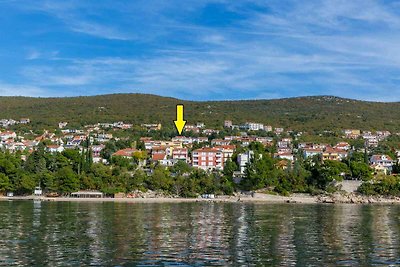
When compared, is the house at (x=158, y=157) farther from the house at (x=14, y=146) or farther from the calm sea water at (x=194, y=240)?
the calm sea water at (x=194, y=240)

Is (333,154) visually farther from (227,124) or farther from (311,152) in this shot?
(227,124)

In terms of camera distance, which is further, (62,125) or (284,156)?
(62,125)

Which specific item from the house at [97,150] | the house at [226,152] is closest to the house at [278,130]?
the house at [226,152]

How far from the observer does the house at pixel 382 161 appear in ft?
254

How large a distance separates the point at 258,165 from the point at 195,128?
4810cm

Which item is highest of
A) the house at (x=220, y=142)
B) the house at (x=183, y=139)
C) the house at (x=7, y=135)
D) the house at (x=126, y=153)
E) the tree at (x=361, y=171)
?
the house at (x=7, y=135)

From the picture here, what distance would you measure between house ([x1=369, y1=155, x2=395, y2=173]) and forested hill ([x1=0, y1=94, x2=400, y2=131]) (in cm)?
3305

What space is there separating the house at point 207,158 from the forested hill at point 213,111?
107 ft

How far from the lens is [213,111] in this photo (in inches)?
5148

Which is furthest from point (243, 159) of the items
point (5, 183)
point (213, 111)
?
point (213, 111)

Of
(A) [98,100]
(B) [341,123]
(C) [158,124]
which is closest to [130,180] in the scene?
(C) [158,124]

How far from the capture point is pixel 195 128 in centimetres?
11006

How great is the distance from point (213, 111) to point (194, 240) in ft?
349

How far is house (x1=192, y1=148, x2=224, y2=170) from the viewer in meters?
76.5
